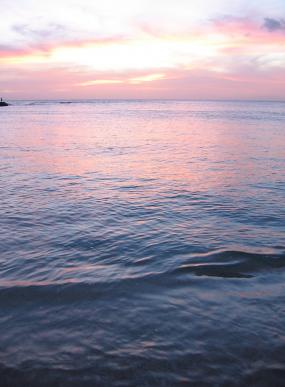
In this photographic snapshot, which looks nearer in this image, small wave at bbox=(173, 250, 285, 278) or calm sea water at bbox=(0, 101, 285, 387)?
calm sea water at bbox=(0, 101, 285, 387)

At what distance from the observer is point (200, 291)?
747cm

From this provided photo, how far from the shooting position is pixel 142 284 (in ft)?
25.5

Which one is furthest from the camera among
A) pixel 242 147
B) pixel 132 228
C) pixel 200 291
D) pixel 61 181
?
pixel 242 147

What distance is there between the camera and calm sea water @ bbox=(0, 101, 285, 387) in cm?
529

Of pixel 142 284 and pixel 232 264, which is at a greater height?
pixel 232 264

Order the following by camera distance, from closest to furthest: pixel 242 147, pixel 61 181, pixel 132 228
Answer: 1. pixel 132 228
2. pixel 61 181
3. pixel 242 147

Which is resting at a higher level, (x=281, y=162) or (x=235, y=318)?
(x=281, y=162)

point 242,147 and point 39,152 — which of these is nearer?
point 39,152

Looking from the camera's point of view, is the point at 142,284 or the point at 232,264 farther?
the point at 232,264

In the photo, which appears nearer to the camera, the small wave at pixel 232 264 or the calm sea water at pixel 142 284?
the calm sea water at pixel 142 284

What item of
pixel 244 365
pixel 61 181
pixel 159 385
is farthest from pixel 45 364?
pixel 61 181

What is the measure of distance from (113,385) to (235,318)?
2.64m

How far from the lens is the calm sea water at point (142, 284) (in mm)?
5293

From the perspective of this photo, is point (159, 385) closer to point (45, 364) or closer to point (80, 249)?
point (45, 364)
